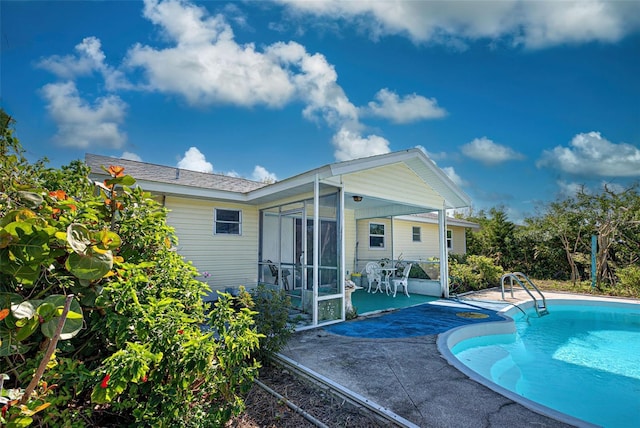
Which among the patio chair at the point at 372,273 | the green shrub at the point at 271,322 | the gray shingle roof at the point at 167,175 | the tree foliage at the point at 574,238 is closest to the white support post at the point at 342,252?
the green shrub at the point at 271,322

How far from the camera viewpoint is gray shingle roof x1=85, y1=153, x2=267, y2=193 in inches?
330

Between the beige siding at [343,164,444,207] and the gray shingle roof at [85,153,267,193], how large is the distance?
3.77 meters

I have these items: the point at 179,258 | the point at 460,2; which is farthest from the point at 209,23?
the point at 179,258

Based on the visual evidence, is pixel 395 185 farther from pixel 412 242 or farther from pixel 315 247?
pixel 412 242

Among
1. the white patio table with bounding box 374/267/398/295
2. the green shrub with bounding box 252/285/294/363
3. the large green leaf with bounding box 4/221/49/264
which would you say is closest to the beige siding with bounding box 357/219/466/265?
the white patio table with bounding box 374/267/398/295

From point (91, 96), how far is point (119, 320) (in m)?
9.46

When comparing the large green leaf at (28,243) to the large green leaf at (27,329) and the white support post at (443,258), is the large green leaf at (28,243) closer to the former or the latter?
the large green leaf at (27,329)

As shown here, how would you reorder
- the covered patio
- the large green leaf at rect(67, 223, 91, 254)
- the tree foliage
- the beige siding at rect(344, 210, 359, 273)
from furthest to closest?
A: the beige siding at rect(344, 210, 359, 273)
the tree foliage
the covered patio
the large green leaf at rect(67, 223, 91, 254)

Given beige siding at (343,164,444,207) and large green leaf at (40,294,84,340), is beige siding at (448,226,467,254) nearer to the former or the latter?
beige siding at (343,164,444,207)

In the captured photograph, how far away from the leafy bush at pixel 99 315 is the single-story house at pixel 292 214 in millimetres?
4250

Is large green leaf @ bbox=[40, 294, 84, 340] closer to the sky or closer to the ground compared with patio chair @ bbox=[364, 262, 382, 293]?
closer to the sky

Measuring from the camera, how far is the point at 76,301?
1.89m

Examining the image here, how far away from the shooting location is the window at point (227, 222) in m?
9.11

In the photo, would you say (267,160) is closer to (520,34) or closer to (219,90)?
(219,90)
